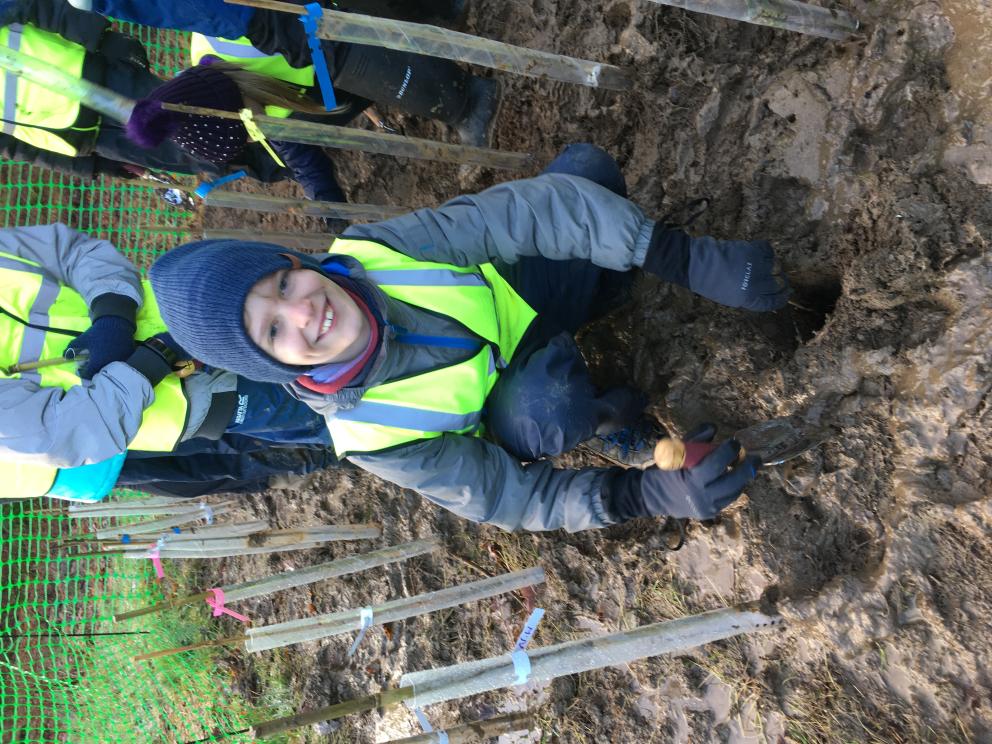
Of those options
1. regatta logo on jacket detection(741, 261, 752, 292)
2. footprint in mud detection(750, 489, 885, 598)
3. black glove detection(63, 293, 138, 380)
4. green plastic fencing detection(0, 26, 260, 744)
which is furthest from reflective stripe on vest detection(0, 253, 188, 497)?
green plastic fencing detection(0, 26, 260, 744)

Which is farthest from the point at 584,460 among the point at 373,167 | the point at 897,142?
the point at 373,167

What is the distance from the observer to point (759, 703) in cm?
231

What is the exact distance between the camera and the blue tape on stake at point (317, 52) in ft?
6.97

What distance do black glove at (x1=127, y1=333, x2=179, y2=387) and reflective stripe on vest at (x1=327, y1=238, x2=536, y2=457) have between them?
2.24 ft

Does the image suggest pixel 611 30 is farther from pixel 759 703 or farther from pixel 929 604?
pixel 759 703

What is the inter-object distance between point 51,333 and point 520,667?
1.89m

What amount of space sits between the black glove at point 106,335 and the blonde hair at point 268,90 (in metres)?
0.94

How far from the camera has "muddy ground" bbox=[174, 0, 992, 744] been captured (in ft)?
6.59

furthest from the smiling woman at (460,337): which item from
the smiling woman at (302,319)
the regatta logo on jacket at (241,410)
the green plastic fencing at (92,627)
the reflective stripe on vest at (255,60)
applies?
the green plastic fencing at (92,627)

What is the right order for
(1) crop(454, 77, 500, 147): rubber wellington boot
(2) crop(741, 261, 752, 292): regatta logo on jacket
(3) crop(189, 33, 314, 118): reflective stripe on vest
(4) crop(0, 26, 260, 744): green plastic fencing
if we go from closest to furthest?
(2) crop(741, 261, 752, 292): regatta logo on jacket < (3) crop(189, 33, 314, 118): reflective stripe on vest < (1) crop(454, 77, 500, 147): rubber wellington boot < (4) crop(0, 26, 260, 744): green plastic fencing

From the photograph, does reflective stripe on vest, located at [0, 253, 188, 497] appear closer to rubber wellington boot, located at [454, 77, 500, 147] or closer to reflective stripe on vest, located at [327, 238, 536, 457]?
reflective stripe on vest, located at [327, 238, 536, 457]

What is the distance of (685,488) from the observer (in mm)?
1966

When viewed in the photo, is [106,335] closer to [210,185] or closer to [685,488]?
[210,185]

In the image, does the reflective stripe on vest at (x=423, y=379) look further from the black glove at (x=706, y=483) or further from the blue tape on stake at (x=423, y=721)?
the blue tape on stake at (x=423, y=721)
